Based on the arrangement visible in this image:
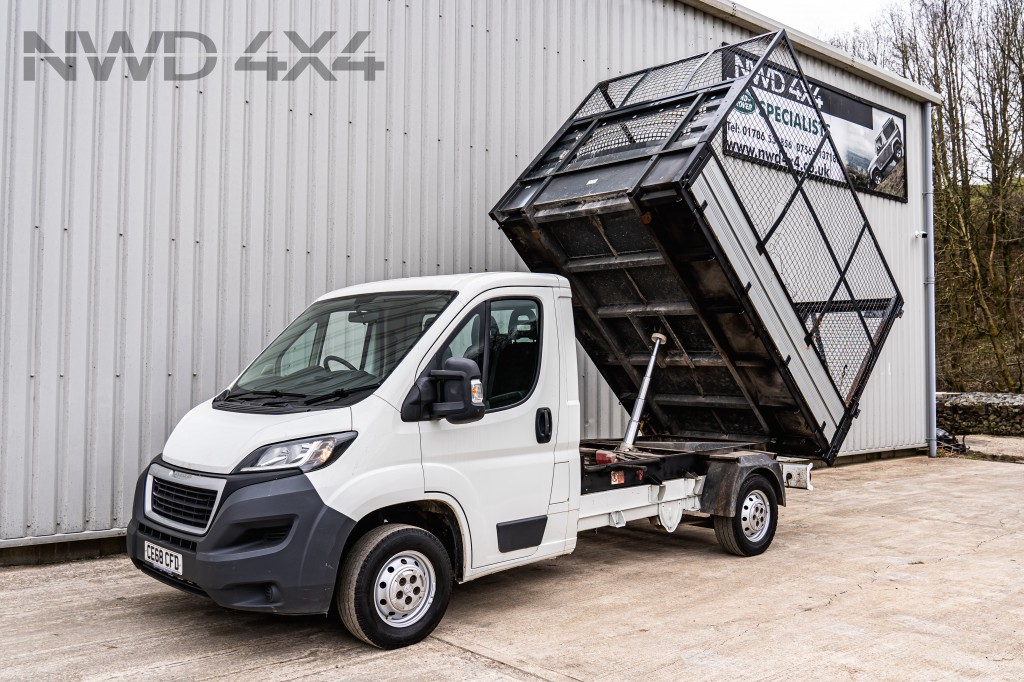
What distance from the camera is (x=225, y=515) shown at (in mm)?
4324

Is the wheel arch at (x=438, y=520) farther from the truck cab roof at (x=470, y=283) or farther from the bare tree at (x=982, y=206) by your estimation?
the bare tree at (x=982, y=206)

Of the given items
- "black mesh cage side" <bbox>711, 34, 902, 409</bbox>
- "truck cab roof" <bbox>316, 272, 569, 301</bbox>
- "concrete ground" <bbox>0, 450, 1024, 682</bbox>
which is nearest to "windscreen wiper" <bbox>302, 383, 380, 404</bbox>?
"truck cab roof" <bbox>316, 272, 569, 301</bbox>

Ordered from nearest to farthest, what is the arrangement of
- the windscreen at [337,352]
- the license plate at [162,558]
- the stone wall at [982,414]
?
the license plate at [162,558], the windscreen at [337,352], the stone wall at [982,414]

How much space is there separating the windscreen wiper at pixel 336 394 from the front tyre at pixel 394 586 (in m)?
0.77

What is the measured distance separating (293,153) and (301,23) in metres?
1.26

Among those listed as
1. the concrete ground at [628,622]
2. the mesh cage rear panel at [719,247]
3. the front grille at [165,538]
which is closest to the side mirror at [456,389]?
the concrete ground at [628,622]

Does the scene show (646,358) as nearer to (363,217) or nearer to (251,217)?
(363,217)

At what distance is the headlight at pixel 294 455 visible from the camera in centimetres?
441

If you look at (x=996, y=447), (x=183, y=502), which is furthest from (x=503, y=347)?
(x=996, y=447)

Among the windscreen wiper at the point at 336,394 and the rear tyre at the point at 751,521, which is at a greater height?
the windscreen wiper at the point at 336,394

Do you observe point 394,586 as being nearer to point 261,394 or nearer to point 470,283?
point 261,394

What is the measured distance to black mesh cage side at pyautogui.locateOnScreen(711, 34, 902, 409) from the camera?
6582mm

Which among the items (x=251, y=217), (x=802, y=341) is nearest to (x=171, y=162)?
(x=251, y=217)

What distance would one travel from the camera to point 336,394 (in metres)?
4.79
